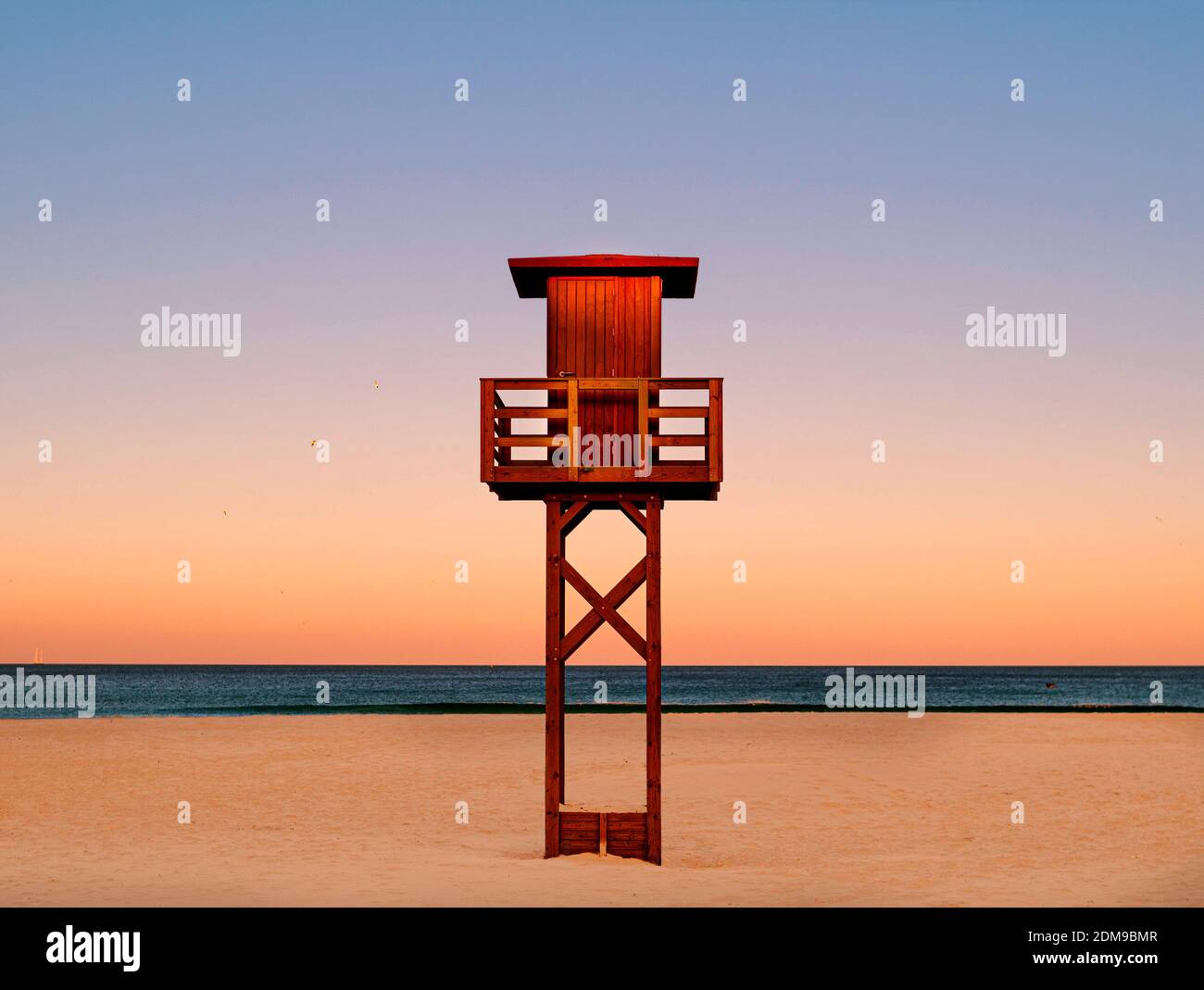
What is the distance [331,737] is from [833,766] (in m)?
15.6

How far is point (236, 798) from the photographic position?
24.2 m

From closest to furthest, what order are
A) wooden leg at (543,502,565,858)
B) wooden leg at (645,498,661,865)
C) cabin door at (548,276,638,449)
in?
1. wooden leg at (645,498,661,865)
2. wooden leg at (543,502,565,858)
3. cabin door at (548,276,638,449)

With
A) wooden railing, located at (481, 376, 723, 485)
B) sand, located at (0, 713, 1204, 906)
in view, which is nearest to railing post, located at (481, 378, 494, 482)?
wooden railing, located at (481, 376, 723, 485)

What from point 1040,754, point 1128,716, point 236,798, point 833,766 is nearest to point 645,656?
point 236,798

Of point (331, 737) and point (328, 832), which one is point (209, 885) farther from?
point (331, 737)

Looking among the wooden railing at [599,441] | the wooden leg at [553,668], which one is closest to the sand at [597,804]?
the wooden leg at [553,668]

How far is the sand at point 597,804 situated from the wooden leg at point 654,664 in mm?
634

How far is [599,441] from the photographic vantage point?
1731cm

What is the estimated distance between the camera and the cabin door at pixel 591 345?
57.7ft

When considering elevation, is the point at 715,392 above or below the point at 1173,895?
above

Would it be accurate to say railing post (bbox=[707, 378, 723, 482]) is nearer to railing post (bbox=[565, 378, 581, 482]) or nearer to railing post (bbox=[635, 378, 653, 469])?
railing post (bbox=[635, 378, 653, 469])

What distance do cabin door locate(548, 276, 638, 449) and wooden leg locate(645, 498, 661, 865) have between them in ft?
4.51

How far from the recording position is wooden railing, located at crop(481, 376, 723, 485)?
17.0 meters
